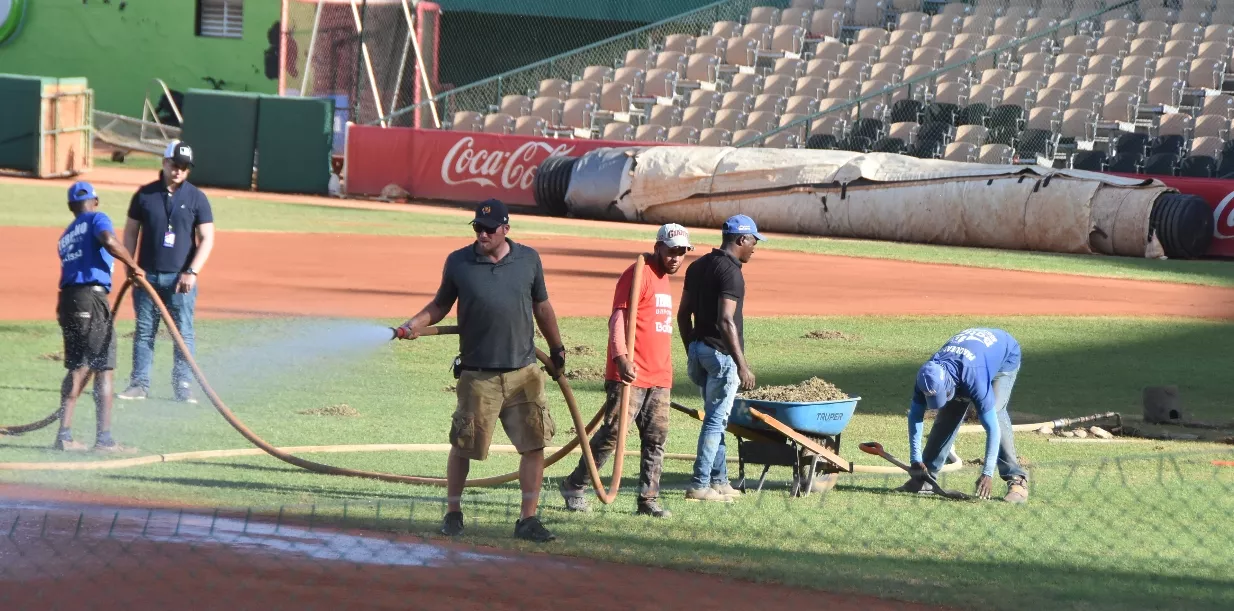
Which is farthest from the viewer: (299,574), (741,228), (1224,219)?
(1224,219)

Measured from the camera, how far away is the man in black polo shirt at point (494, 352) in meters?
8.72

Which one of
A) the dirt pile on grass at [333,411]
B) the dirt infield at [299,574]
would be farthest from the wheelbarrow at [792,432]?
the dirt pile on grass at [333,411]

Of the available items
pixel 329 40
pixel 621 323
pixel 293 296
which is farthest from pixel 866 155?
pixel 621 323

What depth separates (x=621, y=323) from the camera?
31.5ft

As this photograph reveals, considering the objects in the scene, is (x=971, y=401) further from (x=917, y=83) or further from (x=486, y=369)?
(x=917, y=83)

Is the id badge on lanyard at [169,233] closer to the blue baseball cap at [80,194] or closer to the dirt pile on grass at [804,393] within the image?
the blue baseball cap at [80,194]

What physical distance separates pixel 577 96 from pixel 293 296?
23187 mm

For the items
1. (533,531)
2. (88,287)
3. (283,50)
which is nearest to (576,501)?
(533,531)

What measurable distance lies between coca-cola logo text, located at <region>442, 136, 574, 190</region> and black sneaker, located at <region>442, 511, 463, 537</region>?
28345 millimetres

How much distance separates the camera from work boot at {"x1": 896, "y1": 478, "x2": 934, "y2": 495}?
1064 centimetres

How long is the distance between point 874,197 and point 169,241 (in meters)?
20.8

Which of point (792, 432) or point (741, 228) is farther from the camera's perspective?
point (741, 228)

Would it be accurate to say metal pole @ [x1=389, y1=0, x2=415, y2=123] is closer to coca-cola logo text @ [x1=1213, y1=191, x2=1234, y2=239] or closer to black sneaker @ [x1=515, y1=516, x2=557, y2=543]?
coca-cola logo text @ [x1=1213, y1=191, x2=1234, y2=239]

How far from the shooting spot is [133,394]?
1324 cm
